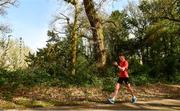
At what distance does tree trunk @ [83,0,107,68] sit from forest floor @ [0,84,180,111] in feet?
11.6

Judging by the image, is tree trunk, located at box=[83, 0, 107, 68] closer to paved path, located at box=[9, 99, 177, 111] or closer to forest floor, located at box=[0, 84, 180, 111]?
forest floor, located at box=[0, 84, 180, 111]

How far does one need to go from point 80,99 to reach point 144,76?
7.15 meters

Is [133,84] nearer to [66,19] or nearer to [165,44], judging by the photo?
[66,19]

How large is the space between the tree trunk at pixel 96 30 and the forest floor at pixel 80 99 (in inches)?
139

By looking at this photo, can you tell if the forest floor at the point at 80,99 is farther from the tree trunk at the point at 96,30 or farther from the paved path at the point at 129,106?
the tree trunk at the point at 96,30

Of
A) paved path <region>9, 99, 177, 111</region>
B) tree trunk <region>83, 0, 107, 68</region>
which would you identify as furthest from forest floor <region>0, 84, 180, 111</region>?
tree trunk <region>83, 0, 107, 68</region>

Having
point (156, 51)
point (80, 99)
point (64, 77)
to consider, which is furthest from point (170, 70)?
point (156, 51)

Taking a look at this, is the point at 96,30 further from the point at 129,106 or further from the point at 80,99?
the point at 129,106

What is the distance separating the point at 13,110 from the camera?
1445 cm

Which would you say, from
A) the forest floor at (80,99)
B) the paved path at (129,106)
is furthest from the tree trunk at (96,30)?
the paved path at (129,106)

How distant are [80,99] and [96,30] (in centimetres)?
692

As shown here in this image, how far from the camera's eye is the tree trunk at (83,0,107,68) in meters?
23.3

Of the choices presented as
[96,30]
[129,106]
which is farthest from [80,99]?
[96,30]

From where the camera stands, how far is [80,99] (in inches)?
677
